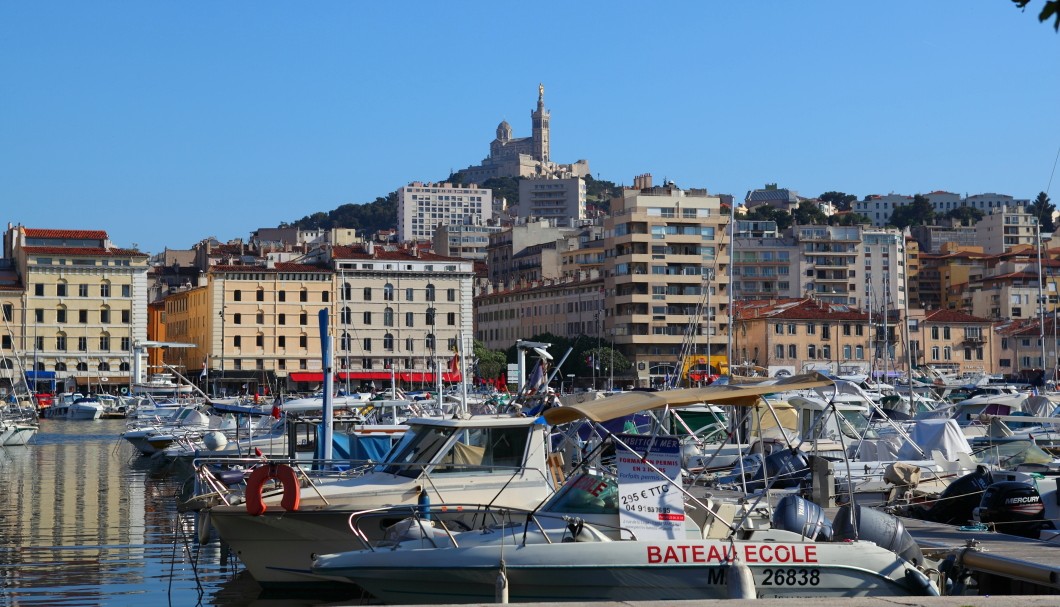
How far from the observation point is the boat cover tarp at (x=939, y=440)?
28.1 meters

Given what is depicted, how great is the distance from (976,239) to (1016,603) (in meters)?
190

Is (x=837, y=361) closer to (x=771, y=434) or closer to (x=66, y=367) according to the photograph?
(x=66, y=367)

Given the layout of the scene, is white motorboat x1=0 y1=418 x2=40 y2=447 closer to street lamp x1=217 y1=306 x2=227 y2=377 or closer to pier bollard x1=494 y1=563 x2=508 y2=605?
pier bollard x1=494 y1=563 x2=508 y2=605

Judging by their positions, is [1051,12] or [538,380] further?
[538,380]

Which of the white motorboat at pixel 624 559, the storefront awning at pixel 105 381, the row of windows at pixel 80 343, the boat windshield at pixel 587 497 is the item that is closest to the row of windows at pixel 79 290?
the row of windows at pixel 80 343

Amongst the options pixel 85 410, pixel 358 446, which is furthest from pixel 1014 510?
pixel 85 410

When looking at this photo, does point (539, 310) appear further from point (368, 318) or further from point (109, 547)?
point (109, 547)

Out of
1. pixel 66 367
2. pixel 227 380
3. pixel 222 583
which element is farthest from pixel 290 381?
pixel 222 583

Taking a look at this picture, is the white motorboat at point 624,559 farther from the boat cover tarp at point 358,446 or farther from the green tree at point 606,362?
the green tree at point 606,362

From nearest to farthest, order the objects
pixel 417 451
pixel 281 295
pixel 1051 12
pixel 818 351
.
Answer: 1. pixel 1051 12
2. pixel 417 451
3. pixel 281 295
4. pixel 818 351

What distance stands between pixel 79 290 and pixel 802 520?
10348cm

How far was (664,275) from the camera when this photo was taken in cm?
11694

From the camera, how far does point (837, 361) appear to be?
11131 cm

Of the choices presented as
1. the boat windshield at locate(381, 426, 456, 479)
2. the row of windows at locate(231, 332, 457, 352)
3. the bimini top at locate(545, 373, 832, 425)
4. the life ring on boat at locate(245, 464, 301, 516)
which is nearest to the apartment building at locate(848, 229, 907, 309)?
the row of windows at locate(231, 332, 457, 352)
